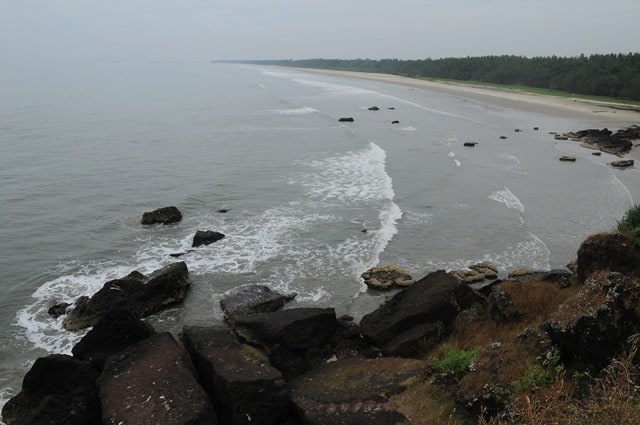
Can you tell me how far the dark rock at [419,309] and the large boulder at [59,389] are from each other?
641 centimetres

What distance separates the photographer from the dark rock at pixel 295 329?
12211 mm

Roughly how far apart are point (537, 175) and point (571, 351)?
26.4m

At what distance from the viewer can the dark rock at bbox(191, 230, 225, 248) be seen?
2006 centimetres

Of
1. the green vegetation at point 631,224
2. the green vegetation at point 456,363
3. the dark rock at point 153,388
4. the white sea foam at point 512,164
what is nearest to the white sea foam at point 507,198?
the white sea foam at point 512,164

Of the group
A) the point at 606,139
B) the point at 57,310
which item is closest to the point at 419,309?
the point at 57,310

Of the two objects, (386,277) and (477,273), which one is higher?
(477,273)

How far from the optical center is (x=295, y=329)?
1224 cm

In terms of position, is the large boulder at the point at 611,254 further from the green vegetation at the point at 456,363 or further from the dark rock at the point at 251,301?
the dark rock at the point at 251,301

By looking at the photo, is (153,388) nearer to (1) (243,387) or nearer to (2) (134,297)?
(1) (243,387)

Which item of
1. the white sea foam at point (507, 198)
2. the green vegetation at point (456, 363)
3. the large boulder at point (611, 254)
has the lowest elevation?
Result: the white sea foam at point (507, 198)

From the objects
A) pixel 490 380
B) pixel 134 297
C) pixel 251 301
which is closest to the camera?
pixel 490 380

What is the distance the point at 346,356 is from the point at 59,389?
624 centimetres

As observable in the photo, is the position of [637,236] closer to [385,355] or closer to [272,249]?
[385,355]

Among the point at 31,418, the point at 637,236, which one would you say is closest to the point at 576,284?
the point at 637,236
